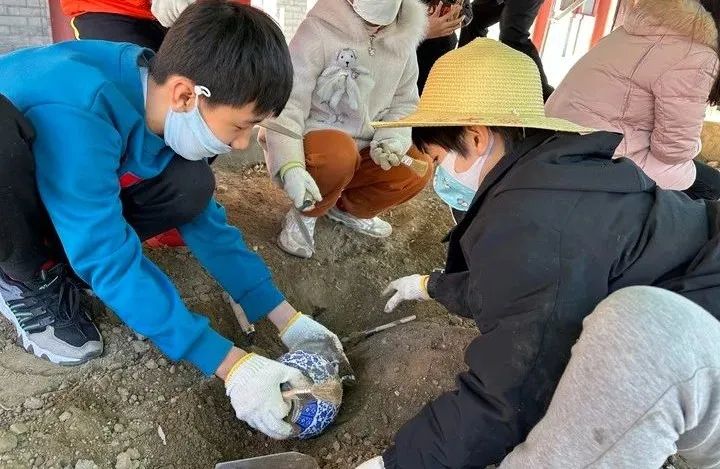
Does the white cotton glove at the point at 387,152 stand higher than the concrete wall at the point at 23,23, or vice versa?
the white cotton glove at the point at 387,152

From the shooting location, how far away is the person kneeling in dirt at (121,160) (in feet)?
4.19

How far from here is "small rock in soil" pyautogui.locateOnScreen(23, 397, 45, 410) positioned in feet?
4.56

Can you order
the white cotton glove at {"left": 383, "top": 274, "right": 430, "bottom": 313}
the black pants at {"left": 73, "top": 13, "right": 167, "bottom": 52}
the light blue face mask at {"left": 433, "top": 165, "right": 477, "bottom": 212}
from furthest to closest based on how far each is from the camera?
the black pants at {"left": 73, "top": 13, "right": 167, "bottom": 52}, the white cotton glove at {"left": 383, "top": 274, "right": 430, "bottom": 313}, the light blue face mask at {"left": 433, "top": 165, "right": 477, "bottom": 212}

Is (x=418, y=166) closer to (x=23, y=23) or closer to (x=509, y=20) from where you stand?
(x=509, y=20)

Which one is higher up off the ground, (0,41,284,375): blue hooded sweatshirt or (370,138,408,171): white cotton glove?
(0,41,284,375): blue hooded sweatshirt

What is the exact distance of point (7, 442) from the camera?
1293mm

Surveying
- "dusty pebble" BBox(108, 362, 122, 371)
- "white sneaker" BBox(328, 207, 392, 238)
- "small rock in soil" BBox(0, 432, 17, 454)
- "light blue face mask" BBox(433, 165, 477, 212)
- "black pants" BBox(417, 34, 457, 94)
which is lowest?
"white sneaker" BBox(328, 207, 392, 238)

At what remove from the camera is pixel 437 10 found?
9.62 ft

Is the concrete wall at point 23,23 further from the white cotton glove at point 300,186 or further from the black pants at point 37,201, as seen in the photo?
the black pants at point 37,201

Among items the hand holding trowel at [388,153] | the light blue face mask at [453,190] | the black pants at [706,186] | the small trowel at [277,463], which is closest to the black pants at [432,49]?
the hand holding trowel at [388,153]

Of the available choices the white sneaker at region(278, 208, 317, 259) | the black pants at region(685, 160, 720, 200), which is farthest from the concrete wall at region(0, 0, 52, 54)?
the black pants at region(685, 160, 720, 200)

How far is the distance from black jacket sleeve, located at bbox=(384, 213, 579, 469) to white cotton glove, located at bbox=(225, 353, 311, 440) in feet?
1.12

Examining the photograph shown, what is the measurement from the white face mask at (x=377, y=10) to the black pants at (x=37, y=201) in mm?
830

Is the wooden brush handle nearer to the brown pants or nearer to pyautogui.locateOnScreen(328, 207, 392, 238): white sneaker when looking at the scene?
the brown pants
